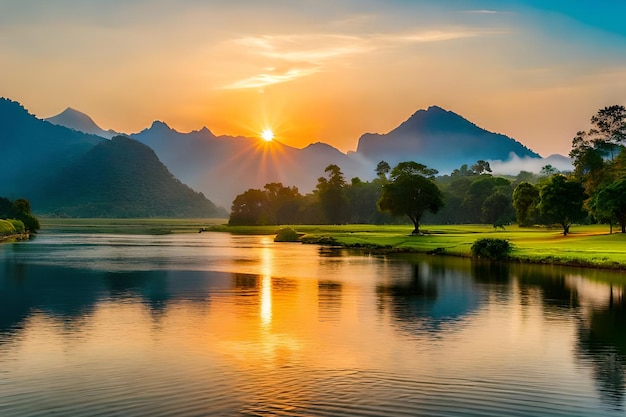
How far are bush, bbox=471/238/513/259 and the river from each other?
19090mm

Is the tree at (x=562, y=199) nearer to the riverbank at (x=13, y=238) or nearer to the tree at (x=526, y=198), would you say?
the tree at (x=526, y=198)

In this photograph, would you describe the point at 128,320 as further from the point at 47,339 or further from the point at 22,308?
the point at 22,308

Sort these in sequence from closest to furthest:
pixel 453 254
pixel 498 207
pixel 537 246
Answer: pixel 537 246, pixel 453 254, pixel 498 207

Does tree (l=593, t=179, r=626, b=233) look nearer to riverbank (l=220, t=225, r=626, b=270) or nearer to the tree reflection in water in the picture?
riverbank (l=220, t=225, r=626, b=270)

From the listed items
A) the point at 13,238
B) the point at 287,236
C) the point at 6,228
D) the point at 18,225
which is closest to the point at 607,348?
the point at 287,236

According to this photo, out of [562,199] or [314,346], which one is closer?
[314,346]

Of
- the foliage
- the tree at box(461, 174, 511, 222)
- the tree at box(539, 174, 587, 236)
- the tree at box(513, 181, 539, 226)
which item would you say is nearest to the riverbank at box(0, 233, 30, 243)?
the foliage

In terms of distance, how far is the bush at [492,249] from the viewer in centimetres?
7700

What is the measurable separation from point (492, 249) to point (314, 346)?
176ft

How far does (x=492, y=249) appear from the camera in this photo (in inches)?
3068

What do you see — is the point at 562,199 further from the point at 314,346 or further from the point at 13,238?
the point at 13,238

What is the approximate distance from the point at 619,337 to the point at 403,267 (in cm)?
4049

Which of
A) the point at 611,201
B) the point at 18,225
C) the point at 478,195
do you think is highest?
the point at 478,195

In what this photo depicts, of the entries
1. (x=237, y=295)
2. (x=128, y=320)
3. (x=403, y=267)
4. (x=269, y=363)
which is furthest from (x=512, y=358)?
(x=403, y=267)
